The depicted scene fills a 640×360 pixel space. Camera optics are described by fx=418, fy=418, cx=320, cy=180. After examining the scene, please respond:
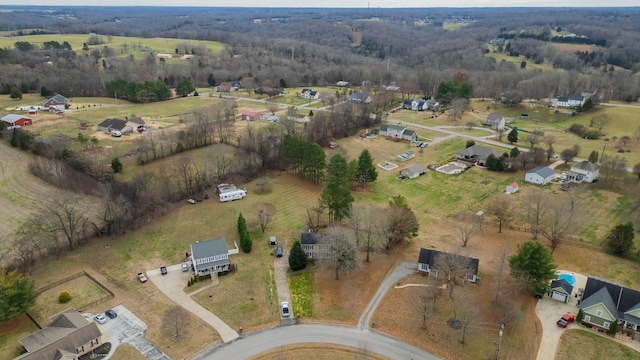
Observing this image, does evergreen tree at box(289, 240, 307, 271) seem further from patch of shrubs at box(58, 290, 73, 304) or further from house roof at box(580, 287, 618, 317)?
house roof at box(580, 287, 618, 317)

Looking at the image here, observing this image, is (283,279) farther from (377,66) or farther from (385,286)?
(377,66)

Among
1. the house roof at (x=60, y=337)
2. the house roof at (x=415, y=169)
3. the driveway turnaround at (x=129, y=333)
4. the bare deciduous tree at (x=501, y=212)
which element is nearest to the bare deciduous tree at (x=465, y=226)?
the bare deciduous tree at (x=501, y=212)

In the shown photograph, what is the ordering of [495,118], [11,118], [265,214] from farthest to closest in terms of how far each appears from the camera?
[495,118] → [11,118] → [265,214]

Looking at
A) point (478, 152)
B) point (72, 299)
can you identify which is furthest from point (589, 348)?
point (478, 152)

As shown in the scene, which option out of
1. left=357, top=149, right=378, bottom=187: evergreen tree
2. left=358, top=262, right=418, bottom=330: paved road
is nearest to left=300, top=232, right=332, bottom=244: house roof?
left=358, top=262, right=418, bottom=330: paved road

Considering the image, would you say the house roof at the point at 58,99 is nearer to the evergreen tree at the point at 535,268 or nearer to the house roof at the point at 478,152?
the house roof at the point at 478,152

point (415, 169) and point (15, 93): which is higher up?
point (15, 93)
